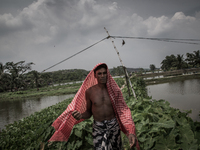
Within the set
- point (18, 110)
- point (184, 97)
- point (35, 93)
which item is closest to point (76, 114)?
point (184, 97)

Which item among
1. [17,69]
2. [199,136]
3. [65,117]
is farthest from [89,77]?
[17,69]

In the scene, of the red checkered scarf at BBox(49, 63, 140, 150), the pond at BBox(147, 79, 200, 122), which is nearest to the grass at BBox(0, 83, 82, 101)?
the pond at BBox(147, 79, 200, 122)

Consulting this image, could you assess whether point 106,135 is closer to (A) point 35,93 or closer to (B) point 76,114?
(B) point 76,114

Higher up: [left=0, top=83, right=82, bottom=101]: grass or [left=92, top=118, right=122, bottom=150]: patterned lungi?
[left=92, top=118, right=122, bottom=150]: patterned lungi

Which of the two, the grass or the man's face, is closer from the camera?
the man's face

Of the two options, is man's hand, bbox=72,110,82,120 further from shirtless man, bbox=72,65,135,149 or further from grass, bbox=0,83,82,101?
grass, bbox=0,83,82,101

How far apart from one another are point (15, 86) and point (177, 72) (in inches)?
Answer: 1765

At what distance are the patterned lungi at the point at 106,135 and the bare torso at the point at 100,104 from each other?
7cm

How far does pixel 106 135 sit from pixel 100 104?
1.27 feet

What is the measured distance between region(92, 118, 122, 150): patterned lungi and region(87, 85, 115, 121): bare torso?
0.24 ft

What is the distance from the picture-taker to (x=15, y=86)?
3681 centimetres

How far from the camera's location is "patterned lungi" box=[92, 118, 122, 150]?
1.56 meters

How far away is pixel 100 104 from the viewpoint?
5.75ft

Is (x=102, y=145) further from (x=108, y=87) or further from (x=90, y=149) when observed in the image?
(x=90, y=149)
